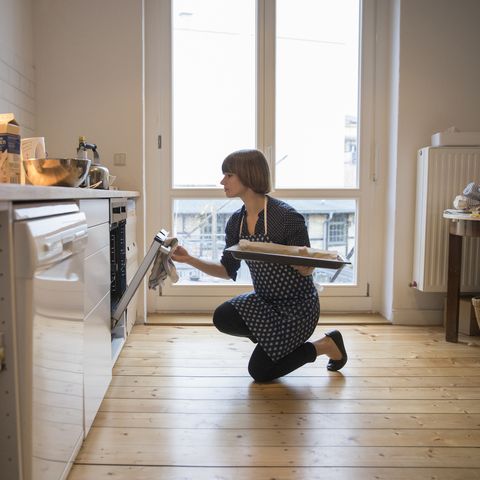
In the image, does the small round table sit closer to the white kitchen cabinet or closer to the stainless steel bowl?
the white kitchen cabinet

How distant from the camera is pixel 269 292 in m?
1.98

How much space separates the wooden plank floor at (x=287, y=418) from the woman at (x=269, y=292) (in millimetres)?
132

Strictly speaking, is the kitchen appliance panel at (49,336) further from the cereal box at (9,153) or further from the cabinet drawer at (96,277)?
the cereal box at (9,153)

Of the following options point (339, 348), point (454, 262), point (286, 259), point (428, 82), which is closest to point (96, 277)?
point (286, 259)

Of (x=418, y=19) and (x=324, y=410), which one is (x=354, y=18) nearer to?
(x=418, y=19)

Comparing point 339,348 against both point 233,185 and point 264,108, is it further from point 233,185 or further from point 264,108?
point 264,108

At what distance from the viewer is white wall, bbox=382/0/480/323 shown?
281 centimetres

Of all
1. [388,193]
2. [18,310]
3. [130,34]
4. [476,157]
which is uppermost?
[130,34]

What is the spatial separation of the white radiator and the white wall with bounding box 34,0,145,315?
1761mm

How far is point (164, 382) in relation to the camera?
6.40ft

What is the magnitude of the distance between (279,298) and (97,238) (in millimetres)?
827

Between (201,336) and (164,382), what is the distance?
26.8 inches

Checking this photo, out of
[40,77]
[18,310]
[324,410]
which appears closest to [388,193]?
[324,410]

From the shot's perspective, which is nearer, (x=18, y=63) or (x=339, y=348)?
(x=339, y=348)
